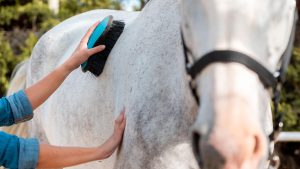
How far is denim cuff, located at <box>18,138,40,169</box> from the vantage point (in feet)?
7.85

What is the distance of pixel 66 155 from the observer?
97.7 inches

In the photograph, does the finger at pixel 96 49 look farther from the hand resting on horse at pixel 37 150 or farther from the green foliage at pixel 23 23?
the green foliage at pixel 23 23

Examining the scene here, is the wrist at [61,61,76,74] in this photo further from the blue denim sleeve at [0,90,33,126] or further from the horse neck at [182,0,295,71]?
the horse neck at [182,0,295,71]

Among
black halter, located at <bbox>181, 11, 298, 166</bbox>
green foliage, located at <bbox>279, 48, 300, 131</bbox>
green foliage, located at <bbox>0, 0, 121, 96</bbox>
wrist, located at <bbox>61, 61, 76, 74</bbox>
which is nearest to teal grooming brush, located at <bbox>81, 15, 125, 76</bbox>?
wrist, located at <bbox>61, 61, 76, 74</bbox>

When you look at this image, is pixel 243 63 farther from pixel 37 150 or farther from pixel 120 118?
pixel 37 150

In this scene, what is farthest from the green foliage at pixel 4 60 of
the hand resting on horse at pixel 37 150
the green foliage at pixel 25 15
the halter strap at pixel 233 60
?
the halter strap at pixel 233 60

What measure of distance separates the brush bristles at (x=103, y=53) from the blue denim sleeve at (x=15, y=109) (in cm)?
A: 34

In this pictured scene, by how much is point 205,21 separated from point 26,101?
1196mm

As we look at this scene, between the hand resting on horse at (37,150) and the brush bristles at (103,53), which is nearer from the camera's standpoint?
the hand resting on horse at (37,150)

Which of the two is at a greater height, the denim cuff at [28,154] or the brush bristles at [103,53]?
the brush bristles at [103,53]

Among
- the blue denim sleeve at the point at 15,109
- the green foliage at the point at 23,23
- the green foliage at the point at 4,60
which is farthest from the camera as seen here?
the green foliage at the point at 23,23

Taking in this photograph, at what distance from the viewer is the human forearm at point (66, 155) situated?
2.46 m

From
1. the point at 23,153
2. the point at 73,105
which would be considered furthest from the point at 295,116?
the point at 23,153

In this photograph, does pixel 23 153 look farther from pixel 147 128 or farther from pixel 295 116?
pixel 295 116
